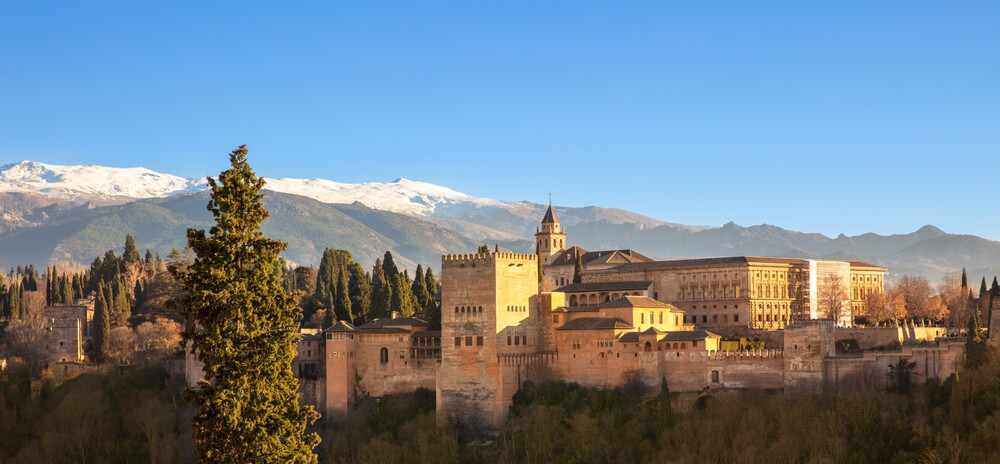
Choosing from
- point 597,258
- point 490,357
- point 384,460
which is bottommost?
point 384,460

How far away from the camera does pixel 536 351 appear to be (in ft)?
204

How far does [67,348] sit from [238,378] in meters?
61.8

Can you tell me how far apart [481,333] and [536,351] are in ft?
9.44

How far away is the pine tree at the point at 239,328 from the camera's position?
2448 centimetres

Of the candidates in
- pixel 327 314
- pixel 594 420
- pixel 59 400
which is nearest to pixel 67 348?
pixel 59 400

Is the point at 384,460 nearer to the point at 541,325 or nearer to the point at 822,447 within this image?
the point at 541,325

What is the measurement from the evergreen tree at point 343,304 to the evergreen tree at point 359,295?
0.42m

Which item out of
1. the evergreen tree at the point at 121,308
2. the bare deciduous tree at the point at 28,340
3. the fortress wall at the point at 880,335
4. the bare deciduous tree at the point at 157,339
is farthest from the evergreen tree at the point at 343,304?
the fortress wall at the point at 880,335

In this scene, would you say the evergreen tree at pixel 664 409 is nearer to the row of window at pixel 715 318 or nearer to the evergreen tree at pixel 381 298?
the row of window at pixel 715 318

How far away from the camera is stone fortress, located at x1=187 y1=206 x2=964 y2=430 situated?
56.5m

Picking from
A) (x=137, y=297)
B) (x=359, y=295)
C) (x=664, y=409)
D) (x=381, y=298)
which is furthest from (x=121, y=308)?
(x=664, y=409)

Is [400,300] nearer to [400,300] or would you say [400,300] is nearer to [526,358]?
[400,300]

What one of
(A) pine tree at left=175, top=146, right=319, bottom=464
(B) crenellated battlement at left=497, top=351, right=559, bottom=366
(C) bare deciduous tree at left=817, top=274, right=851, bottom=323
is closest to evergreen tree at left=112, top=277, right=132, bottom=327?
(B) crenellated battlement at left=497, top=351, right=559, bottom=366

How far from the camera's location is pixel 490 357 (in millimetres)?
61062
